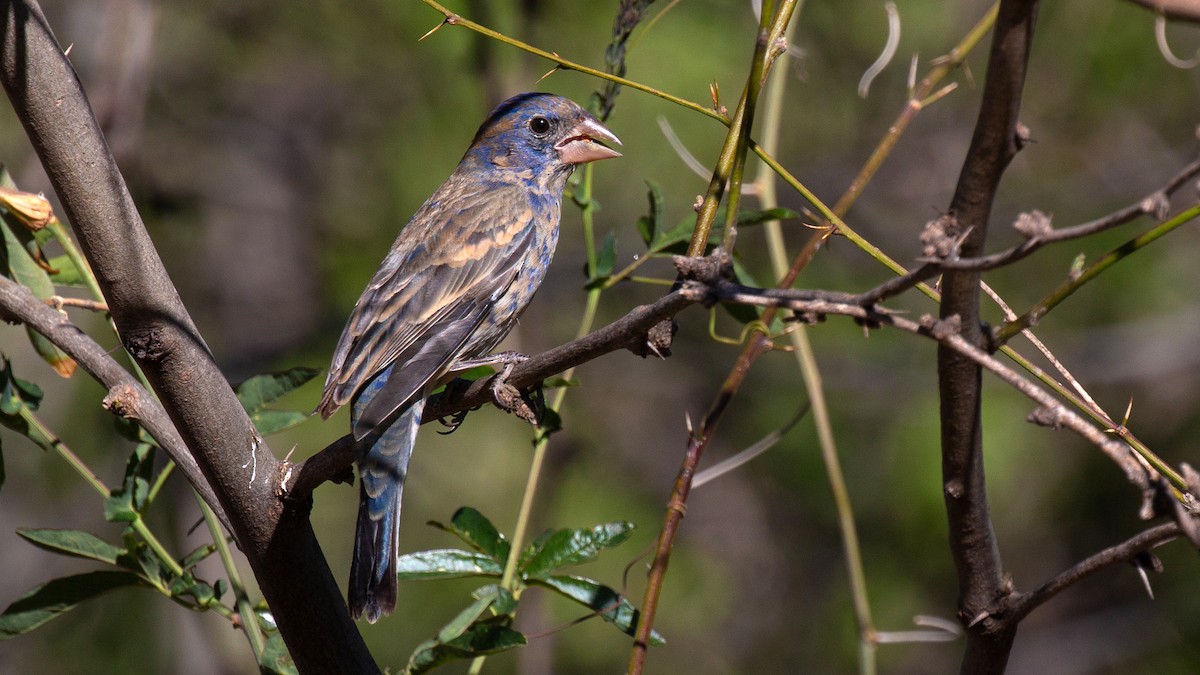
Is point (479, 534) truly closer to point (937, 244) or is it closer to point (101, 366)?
point (101, 366)

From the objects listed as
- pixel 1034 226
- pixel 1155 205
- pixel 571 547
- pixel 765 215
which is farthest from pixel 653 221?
pixel 1155 205

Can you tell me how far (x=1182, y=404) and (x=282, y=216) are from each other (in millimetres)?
6020

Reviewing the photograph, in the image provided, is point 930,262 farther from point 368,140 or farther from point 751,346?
point 368,140

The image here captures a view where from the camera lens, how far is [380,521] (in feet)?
9.87

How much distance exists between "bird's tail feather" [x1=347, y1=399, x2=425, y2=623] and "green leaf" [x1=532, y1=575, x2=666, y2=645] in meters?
0.59

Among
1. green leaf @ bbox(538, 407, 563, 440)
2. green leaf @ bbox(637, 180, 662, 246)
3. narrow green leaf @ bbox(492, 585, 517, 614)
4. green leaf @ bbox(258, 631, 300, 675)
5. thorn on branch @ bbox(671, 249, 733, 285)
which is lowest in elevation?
green leaf @ bbox(258, 631, 300, 675)

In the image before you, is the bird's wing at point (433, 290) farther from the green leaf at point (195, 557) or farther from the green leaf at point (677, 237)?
the green leaf at point (677, 237)

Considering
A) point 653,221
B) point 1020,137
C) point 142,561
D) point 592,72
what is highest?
point 592,72

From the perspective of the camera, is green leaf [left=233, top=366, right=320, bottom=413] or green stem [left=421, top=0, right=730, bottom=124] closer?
green stem [left=421, top=0, right=730, bottom=124]

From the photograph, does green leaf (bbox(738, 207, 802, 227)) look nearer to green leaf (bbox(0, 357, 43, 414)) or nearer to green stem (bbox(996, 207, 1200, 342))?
green stem (bbox(996, 207, 1200, 342))

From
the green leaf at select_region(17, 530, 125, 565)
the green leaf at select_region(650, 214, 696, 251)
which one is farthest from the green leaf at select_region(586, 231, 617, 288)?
the green leaf at select_region(17, 530, 125, 565)

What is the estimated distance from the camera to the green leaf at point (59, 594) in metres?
2.42

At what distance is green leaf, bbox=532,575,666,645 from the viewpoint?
236 centimetres

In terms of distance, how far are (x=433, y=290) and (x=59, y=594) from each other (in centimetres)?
148
